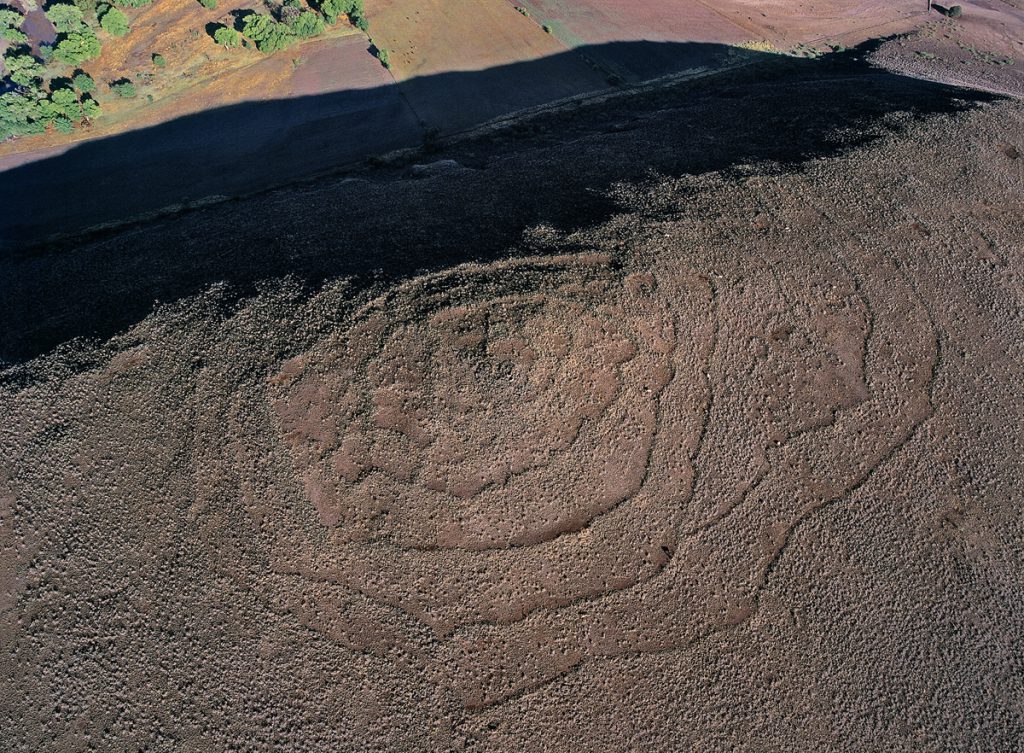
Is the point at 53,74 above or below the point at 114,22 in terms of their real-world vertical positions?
below

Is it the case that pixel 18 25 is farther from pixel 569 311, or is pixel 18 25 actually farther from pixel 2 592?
pixel 569 311

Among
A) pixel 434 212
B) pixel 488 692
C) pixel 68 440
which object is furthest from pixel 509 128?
pixel 488 692

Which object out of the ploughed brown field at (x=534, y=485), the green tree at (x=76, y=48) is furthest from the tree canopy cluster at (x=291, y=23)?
the ploughed brown field at (x=534, y=485)

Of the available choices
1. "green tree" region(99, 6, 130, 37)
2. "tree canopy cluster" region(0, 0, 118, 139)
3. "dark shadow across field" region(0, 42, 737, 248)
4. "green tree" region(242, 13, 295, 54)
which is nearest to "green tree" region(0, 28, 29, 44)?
"tree canopy cluster" region(0, 0, 118, 139)

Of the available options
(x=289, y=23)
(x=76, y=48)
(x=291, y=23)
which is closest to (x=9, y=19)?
(x=76, y=48)

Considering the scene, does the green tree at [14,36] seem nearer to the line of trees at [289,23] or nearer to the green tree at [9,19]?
the green tree at [9,19]

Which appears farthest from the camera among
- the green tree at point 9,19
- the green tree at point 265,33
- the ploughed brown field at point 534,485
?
the green tree at point 265,33

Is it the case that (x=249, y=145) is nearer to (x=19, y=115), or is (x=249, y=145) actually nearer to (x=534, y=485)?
(x=19, y=115)
